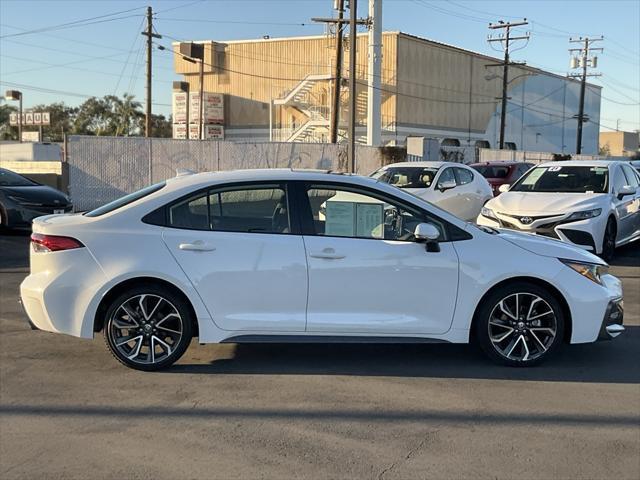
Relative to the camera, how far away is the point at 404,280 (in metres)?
5.25

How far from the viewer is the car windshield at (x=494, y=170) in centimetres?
2041

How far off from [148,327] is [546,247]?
3362mm

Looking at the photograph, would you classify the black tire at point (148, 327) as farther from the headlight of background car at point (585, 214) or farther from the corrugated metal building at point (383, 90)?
the corrugated metal building at point (383, 90)

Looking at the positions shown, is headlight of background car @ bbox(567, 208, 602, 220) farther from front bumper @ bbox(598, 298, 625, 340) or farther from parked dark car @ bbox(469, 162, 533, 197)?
parked dark car @ bbox(469, 162, 533, 197)

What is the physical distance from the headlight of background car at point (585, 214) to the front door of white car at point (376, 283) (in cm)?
550

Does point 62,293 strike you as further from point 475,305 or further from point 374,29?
point 374,29

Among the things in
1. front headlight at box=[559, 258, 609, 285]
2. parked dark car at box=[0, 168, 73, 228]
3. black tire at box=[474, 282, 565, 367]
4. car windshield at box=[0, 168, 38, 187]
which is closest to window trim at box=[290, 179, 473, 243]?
black tire at box=[474, 282, 565, 367]

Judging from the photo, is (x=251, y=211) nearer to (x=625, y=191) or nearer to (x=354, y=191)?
(x=354, y=191)

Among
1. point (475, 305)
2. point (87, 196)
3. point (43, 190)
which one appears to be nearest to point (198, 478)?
point (475, 305)

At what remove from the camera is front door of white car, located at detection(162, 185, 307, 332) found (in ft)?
17.1

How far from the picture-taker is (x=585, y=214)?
10117 mm

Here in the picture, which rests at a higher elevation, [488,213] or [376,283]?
[488,213]

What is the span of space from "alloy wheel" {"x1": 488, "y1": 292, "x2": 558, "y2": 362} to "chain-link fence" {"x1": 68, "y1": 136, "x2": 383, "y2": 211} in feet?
64.2

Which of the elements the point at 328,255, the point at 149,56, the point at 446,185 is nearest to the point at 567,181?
the point at 446,185
